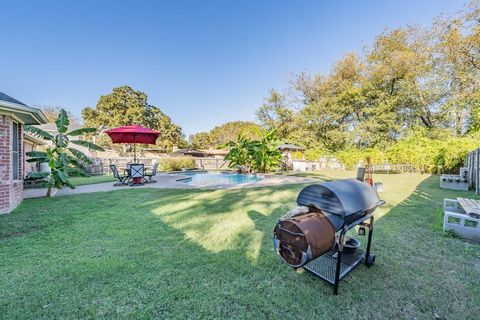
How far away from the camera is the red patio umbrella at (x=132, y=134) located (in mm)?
9523

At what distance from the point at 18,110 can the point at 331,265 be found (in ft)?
24.4

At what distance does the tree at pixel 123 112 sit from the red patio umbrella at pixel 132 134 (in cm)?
2357

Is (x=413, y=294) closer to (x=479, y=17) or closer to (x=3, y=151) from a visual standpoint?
(x=3, y=151)

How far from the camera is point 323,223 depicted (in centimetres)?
208

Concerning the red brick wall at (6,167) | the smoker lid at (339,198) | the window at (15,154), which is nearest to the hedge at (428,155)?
the smoker lid at (339,198)

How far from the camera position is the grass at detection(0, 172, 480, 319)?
2.03 m

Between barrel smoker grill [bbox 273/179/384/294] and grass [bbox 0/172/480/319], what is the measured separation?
36cm

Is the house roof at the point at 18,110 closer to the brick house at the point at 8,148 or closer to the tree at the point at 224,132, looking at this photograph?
the brick house at the point at 8,148

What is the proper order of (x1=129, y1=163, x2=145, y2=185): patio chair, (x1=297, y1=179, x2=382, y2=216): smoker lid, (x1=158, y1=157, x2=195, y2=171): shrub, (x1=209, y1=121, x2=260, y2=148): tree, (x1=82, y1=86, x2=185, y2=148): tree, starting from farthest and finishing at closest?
(x1=209, y1=121, x2=260, y2=148): tree
(x1=82, y1=86, x2=185, y2=148): tree
(x1=158, y1=157, x2=195, y2=171): shrub
(x1=129, y1=163, x2=145, y2=185): patio chair
(x1=297, y1=179, x2=382, y2=216): smoker lid

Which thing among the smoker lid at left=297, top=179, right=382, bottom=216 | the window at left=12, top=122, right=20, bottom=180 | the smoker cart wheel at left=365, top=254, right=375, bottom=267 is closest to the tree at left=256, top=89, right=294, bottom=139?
the window at left=12, top=122, right=20, bottom=180

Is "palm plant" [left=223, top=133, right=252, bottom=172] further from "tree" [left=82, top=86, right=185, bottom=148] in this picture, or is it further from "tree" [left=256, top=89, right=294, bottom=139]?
"tree" [left=82, top=86, right=185, bottom=148]

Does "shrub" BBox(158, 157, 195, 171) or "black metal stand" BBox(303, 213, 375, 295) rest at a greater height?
"shrub" BBox(158, 157, 195, 171)

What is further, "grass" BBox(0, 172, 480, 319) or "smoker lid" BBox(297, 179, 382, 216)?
"smoker lid" BBox(297, 179, 382, 216)

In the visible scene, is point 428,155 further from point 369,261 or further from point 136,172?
point 136,172
